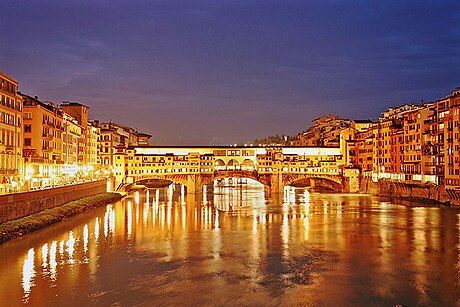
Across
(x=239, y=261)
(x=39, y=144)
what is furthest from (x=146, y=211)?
(x=239, y=261)

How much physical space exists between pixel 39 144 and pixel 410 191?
137ft

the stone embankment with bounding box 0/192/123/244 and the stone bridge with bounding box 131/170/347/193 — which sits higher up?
the stone bridge with bounding box 131/170/347/193

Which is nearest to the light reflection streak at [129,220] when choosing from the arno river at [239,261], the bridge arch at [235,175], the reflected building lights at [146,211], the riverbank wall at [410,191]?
the arno river at [239,261]

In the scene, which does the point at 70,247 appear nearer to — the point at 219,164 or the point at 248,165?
the point at 219,164

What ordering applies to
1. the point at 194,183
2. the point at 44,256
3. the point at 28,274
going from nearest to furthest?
the point at 28,274 < the point at 44,256 < the point at 194,183

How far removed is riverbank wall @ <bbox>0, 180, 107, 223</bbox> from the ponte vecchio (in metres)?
18.9

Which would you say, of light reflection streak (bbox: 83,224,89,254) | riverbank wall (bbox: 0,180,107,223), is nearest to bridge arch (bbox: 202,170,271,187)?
riverbank wall (bbox: 0,180,107,223)

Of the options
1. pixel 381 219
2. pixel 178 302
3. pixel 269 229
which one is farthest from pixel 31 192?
pixel 381 219

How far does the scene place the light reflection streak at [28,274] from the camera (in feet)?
64.2

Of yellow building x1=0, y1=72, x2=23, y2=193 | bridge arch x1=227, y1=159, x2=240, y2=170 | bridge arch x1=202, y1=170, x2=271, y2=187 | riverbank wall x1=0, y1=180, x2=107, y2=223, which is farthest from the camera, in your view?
bridge arch x1=227, y1=159, x2=240, y2=170

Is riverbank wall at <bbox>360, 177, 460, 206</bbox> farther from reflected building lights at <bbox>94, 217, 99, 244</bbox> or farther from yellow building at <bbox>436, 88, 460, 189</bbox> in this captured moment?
reflected building lights at <bbox>94, 217, 99, 244</bbox>

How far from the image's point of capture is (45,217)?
3528 centimetres

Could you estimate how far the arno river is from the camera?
63.3 feet

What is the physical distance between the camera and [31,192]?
113ft
